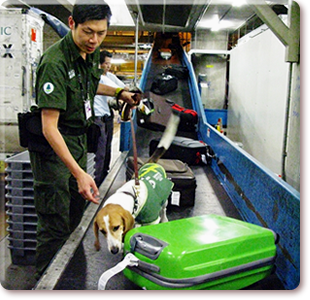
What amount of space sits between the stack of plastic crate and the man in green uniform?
654 mm

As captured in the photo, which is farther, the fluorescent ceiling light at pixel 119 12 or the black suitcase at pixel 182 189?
the fluorescent ceiling light at pixel 119 12

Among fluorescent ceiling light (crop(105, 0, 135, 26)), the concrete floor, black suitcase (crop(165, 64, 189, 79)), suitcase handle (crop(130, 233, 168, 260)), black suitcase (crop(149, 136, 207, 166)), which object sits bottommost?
the concrete floor

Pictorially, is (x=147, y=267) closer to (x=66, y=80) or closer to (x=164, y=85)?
(x=66, y=80)

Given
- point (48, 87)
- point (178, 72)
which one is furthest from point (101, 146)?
point (178, 72)

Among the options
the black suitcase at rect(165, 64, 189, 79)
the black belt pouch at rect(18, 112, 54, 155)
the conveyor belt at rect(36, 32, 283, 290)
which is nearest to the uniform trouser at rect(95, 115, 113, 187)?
the conveyor belt at rect(36, 32, 283, 290)

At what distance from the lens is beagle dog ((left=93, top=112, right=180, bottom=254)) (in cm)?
171

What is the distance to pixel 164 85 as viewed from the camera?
283 inches

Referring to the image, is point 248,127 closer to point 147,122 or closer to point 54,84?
point 147,122

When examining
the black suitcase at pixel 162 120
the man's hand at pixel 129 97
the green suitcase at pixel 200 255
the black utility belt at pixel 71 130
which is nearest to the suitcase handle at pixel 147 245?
the green suitcase at pixel 200 255

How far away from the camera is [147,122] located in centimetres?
566

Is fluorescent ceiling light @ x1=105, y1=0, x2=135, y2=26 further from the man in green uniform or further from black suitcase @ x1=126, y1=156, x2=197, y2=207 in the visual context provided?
the man in green uniform

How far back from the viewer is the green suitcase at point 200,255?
1.40 metres

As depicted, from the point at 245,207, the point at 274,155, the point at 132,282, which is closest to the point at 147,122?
the point at 274,155

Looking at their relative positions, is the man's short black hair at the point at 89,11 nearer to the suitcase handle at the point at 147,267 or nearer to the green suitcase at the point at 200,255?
the green suitcase at the point at 200,255
